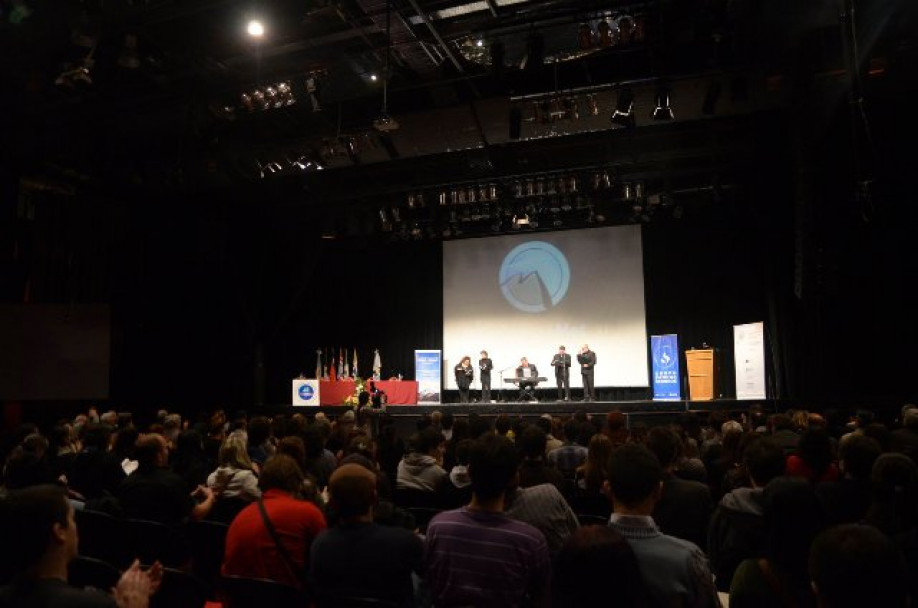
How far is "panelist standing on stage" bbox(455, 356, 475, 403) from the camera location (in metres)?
14.3

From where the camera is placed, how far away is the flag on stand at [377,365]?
15.4m

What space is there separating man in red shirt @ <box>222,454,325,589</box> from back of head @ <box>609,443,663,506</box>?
1411mm

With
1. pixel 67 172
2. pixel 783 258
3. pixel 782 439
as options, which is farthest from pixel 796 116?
pixel 67 172

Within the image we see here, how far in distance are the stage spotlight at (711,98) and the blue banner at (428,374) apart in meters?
7.77

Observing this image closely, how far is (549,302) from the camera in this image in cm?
1492

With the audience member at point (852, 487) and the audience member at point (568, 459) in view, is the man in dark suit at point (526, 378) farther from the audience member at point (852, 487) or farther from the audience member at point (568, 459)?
the audience member at point (852, 487)

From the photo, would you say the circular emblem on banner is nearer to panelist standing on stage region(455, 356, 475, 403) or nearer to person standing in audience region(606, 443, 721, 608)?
panelist standing on stage region(455, 356, 475, 403)

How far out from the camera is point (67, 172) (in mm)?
11461

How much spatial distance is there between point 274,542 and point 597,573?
1693 mm

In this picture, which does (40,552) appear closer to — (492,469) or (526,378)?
(492,469)

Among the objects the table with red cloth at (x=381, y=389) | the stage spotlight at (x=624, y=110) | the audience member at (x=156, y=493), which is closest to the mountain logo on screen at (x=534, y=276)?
the table with red cloth at (x=381, y=389)

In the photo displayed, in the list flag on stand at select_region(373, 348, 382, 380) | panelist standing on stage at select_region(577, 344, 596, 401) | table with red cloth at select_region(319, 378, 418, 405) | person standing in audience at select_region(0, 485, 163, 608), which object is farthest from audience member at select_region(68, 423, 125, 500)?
flag on stand at select_region(373, 348, 382, 380)

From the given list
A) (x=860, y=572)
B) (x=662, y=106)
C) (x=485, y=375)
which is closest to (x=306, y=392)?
(x=485, y=375)

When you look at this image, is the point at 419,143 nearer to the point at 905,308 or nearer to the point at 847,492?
the point at 905,308
